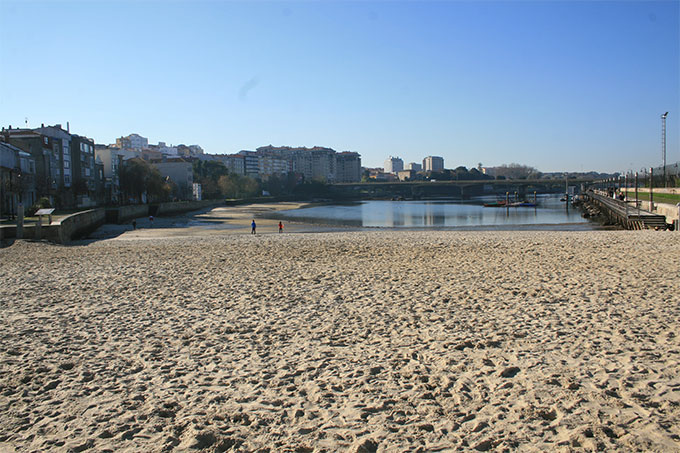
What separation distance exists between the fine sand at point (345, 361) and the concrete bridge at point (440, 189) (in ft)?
345

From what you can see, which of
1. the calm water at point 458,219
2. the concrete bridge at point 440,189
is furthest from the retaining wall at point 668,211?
the concrete bridge at point 440,189

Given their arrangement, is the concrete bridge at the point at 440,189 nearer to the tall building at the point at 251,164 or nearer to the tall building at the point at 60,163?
the tall building at the point at 251,164

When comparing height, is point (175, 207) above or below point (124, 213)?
above

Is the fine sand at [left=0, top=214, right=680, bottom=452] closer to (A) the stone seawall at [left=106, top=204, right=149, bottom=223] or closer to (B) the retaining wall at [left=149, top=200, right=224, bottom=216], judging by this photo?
(A) the stone seawall at [left=106, top=204, right=149, bottom=223]

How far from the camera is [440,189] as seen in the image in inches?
6255

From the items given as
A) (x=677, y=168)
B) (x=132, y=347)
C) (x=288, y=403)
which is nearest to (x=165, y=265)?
(x=132, y=347)

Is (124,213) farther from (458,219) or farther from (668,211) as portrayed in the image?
(668,211)

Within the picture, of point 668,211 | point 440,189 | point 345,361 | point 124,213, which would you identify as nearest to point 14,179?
point 124,213

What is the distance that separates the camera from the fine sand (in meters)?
4.32

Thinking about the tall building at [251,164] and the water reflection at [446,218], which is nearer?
the water reflection at [446,218]

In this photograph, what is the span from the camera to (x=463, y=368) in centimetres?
573

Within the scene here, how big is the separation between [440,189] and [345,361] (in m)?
156

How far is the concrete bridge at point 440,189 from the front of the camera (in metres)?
117

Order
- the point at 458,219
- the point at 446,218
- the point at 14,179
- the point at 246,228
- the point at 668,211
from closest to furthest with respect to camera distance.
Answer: the point at 668,211, the point at 14,179, the point at 246,228, the point at 458,219, the point at 446,218
